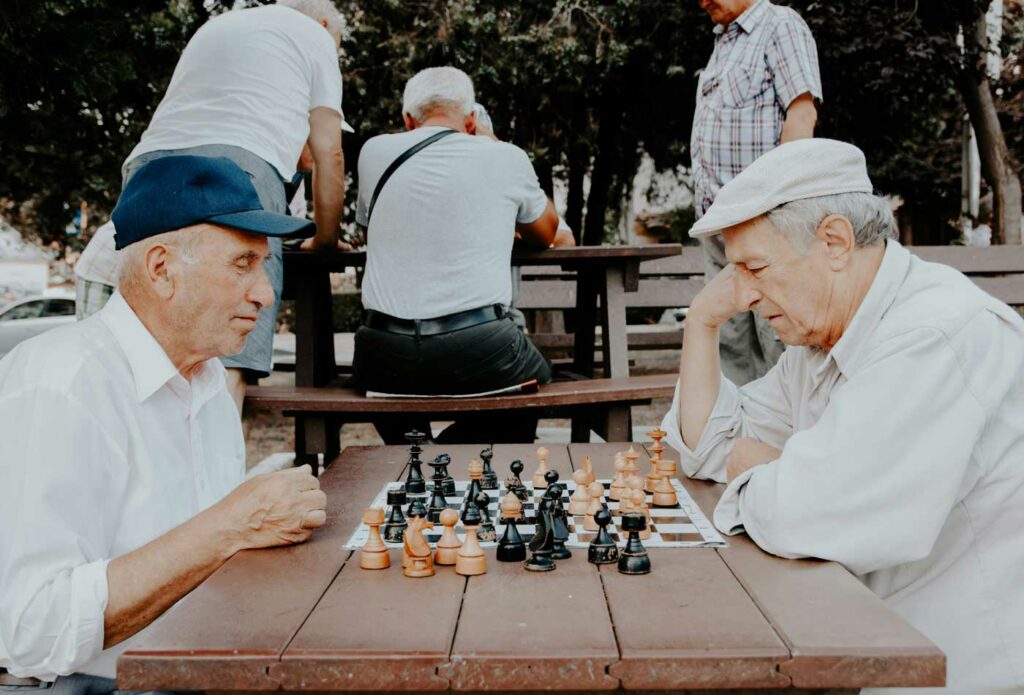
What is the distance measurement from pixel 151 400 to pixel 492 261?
2.23 metres

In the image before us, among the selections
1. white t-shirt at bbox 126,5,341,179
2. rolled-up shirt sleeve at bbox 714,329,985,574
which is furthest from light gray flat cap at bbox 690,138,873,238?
white t-shirt at bbox 126,5,341,179

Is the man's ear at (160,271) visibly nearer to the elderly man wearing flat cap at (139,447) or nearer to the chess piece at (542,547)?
the elderly man wearing flat cap at (139,447)

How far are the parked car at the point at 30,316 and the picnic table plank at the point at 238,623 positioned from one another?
1339 cm

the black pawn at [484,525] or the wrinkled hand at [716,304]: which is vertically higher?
the wrinkled hand at [716,304]

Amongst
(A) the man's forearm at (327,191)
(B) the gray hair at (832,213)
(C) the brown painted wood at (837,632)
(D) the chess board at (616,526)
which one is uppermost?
(A) the man's forearm at (327,191)

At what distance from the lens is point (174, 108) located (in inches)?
165

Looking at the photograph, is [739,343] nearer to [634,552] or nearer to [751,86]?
[751,86]

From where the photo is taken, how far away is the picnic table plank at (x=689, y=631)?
4.49 ft

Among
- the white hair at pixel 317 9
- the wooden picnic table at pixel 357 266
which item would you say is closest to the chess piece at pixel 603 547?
the wooden picnic table at pixel 357 266

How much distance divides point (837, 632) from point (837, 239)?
96cm

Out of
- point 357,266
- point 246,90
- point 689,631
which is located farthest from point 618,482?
point 357,266

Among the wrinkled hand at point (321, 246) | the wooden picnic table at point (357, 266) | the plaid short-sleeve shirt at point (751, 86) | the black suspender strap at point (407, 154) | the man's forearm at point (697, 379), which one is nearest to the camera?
the man's forearm at point (697, 379)

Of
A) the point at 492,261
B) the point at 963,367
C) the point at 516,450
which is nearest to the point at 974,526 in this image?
the point at 963,367

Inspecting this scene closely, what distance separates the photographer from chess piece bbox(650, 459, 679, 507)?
2.28 metres
